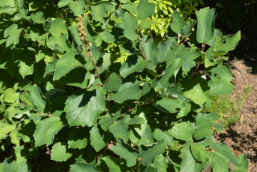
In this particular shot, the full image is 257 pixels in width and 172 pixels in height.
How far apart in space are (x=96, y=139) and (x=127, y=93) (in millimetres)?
322

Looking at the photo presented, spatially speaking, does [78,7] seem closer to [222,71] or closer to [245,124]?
[222,71]

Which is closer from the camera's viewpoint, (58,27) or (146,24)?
(146,24)

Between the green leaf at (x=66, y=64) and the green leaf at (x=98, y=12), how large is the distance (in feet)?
1.76

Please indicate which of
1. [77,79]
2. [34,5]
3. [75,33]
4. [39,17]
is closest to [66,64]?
[77,79]

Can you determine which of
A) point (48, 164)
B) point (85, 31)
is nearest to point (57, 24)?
point (85, 31)

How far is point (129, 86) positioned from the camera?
1.37 m

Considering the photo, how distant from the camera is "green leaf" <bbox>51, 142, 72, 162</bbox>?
148cm

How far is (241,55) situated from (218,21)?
1.02 m

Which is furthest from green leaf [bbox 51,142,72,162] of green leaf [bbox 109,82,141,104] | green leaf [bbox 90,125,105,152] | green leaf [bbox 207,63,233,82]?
green leaf [bbox 207,63,233,82]

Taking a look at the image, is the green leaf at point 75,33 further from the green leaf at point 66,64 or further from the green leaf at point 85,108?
the green leaf at point 85,108

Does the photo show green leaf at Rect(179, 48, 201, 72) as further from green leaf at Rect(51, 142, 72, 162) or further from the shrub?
green leaf at Rect(51, 142, 72, 162)

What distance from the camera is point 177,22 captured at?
4.62 ft

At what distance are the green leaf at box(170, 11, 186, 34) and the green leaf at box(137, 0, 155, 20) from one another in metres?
0.16

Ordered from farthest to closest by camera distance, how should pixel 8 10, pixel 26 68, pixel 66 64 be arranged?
pixel 26 68
pixel 8 10
pixel 66 64
